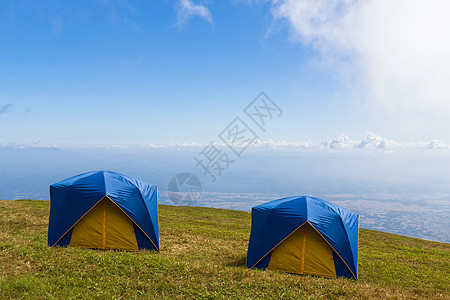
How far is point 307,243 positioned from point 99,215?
1041cm

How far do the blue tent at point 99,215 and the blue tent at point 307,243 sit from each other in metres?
6.31

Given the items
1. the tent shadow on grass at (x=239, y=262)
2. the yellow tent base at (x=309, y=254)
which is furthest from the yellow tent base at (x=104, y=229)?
the yellow tent base at (x=309, y=254)

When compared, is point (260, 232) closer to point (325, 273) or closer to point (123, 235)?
point (325, 273)

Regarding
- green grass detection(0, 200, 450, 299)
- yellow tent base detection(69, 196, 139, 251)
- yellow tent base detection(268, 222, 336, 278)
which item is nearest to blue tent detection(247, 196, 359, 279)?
yellow tent base detection(268, 222, 336, 278)

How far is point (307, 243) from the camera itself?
10586 millimetres

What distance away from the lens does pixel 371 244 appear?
74.0 ft

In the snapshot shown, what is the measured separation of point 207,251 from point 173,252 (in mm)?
2136

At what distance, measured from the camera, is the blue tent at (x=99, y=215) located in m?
11.7

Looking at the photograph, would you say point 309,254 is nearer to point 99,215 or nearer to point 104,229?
point 104,229

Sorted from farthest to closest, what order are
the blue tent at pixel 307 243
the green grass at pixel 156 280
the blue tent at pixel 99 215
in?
1. the blue tent at pixel 99 215
2. the blue tent at pixel 307 243
3. the green grass at pixel 156 280

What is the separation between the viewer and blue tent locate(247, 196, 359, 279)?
10.5 m

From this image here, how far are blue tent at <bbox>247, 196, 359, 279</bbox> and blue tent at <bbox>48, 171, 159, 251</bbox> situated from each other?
631cm

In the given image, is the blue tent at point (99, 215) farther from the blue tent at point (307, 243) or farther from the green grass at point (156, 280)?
the blue tent at point (307, 243)

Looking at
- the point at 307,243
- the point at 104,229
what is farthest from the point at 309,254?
the point at 104,229
